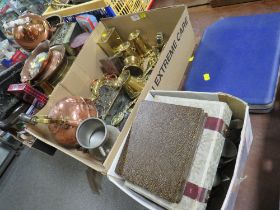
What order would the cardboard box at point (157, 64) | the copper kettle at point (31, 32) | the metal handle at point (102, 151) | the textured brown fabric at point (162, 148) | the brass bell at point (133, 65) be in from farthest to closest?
1. the copper kettle at point (31, 32)
2. the brass bell at point (133, 65)
3. the cardboard box at point (157, 64)
4. the metal handle at point (102, 151)
5. the textured brown fabric at point (162, 148)

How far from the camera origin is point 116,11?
4.21 feet

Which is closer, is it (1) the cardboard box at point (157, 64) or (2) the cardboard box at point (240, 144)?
(2) the cardboard box at point (240, 144)

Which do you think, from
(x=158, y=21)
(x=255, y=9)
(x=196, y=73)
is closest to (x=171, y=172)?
(x=196, y=73)

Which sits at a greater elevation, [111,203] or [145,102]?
[145,102]

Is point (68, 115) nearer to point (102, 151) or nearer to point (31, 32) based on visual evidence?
point (102, 151)

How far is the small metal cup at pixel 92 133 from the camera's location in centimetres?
89

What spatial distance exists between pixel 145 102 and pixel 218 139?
260 millimetres

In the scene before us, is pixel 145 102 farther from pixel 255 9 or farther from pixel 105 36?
pixel 255 9

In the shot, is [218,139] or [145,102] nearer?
[218,139]

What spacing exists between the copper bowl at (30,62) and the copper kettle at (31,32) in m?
0.08

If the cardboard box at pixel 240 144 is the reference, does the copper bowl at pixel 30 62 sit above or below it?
above

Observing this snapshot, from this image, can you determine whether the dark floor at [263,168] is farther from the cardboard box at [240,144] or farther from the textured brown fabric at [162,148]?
the textured brown fabric at [162,148]

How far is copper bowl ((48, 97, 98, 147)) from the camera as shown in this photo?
949 mm

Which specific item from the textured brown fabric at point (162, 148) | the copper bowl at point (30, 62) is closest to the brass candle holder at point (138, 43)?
the copper bowl at point (30, 62)
